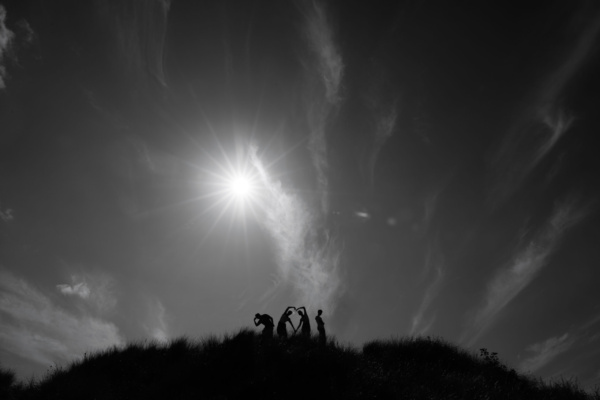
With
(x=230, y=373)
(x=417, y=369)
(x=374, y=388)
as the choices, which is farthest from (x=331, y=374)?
(x=417, y=369)

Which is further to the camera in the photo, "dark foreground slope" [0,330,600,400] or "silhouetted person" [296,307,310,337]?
"silhouetted person" [296,307,310,337]

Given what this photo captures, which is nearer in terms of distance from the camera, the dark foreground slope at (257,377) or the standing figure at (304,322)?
the dark foreground slope at (257,377)

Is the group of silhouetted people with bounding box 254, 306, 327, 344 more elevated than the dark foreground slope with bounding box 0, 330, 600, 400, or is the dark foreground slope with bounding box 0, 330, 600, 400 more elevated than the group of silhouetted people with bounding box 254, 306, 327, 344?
the group of silhouetted people with bounding box 254, 306, 327, 344

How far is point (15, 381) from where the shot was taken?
42.3ft

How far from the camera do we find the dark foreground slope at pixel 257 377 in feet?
26.7

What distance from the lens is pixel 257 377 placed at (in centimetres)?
836

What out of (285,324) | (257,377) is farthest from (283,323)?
(257,377)

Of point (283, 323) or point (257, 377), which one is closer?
point (257, 377)

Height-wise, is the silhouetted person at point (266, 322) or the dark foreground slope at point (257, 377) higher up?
the silhouetted person at point (266, 322)

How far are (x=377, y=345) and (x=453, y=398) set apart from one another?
581cm

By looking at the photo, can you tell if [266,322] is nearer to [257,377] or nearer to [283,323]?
[283,323]

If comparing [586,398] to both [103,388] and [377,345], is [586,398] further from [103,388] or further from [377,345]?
[103,388]

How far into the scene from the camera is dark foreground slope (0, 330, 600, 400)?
814 centimetres

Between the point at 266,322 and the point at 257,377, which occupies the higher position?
the point at 266,322
